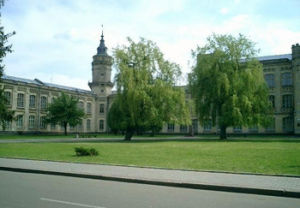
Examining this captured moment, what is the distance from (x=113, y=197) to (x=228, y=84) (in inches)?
1201

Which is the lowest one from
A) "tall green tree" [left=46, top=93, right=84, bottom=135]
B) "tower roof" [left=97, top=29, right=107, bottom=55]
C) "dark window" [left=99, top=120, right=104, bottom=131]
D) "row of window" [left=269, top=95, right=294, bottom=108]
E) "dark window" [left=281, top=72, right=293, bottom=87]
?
"dark window" [left=99, top=120, right=104, bottom=131]

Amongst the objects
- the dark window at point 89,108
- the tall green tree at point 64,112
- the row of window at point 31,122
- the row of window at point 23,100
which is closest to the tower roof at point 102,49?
the dark window at point 89,108

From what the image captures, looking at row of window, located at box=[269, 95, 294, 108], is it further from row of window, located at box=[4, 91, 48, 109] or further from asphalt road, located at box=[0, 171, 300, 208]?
asphalt road, located at box=[0, 171, 300, 208]

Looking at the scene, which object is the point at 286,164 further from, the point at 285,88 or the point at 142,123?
the point at 285,88

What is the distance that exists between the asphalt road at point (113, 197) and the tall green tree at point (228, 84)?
27734 mm

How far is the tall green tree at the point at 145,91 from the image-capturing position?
35.8 meters

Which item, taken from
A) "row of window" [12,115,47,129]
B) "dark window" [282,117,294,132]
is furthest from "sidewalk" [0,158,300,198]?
"row of window" [12,115,47,129]

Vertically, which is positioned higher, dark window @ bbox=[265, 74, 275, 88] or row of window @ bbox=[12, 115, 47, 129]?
dark window @ bbox=[265, 74, 275, 88]

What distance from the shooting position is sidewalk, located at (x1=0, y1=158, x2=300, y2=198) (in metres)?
8.79

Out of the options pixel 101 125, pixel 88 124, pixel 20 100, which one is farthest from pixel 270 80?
pixel 20 100

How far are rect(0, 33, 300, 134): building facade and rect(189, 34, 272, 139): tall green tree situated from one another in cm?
321

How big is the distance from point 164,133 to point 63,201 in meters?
61.0

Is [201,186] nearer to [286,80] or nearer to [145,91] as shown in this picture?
[145,91]

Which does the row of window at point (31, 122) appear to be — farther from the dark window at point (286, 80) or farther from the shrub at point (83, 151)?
the dark window at point (286, 80)
